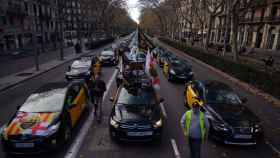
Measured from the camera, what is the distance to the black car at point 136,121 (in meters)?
5.96

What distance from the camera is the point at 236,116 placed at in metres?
6.49

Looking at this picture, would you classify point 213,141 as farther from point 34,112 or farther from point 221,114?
point 34,112

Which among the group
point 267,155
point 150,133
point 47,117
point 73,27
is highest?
point 73,27

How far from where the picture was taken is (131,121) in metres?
6.07

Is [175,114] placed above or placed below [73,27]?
below

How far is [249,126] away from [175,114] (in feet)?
10.3

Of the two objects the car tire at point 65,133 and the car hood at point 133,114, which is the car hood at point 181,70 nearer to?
the car hood at point 133,114

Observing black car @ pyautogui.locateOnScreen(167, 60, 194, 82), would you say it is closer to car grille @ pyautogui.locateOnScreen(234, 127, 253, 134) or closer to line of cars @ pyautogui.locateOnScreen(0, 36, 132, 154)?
line of cars @ pyautogui.locateOnScreen(0, 36, 132, 154)

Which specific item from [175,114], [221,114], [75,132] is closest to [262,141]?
[221,114]

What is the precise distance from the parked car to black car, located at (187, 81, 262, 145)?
4680 millimetres

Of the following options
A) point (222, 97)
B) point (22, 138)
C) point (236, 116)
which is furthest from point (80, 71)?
point (236, 116)

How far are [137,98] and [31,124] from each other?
11.2 ft

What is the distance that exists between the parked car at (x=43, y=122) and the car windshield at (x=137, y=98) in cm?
171

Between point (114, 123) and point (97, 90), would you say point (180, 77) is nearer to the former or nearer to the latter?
point (97, 90)
